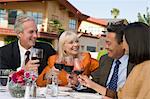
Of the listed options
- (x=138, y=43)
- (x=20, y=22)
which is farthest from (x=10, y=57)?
(x=138, y=43)

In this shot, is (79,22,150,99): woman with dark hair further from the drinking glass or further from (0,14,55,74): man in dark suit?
(0,14,55,74): man in dark suit

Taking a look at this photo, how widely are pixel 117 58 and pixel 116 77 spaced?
0.21m

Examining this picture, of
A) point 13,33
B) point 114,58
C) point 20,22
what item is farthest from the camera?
point 13,33

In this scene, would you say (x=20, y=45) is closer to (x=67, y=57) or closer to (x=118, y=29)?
(x=67, y=57)

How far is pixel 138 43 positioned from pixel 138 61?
4.3 inches

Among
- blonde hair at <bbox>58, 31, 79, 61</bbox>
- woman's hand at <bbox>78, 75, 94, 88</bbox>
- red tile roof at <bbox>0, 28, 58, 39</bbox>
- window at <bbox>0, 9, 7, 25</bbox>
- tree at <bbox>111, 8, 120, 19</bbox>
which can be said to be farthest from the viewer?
tree at <bbox>111, 8, 120, 19</bbox>

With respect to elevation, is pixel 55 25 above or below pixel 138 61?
below

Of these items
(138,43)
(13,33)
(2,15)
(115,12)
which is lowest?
(13,33)

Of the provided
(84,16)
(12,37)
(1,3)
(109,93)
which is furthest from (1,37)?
(109,93)

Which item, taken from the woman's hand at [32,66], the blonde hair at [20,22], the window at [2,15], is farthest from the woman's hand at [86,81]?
the window at [2,15]

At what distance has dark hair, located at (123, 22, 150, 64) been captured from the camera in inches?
85.3

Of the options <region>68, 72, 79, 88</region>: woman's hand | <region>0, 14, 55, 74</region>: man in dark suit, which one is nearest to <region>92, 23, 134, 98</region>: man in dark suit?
<region>68, 72, 79, 88</region>: woman's hand

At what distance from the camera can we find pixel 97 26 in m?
26.2

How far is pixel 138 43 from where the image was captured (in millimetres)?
2174
